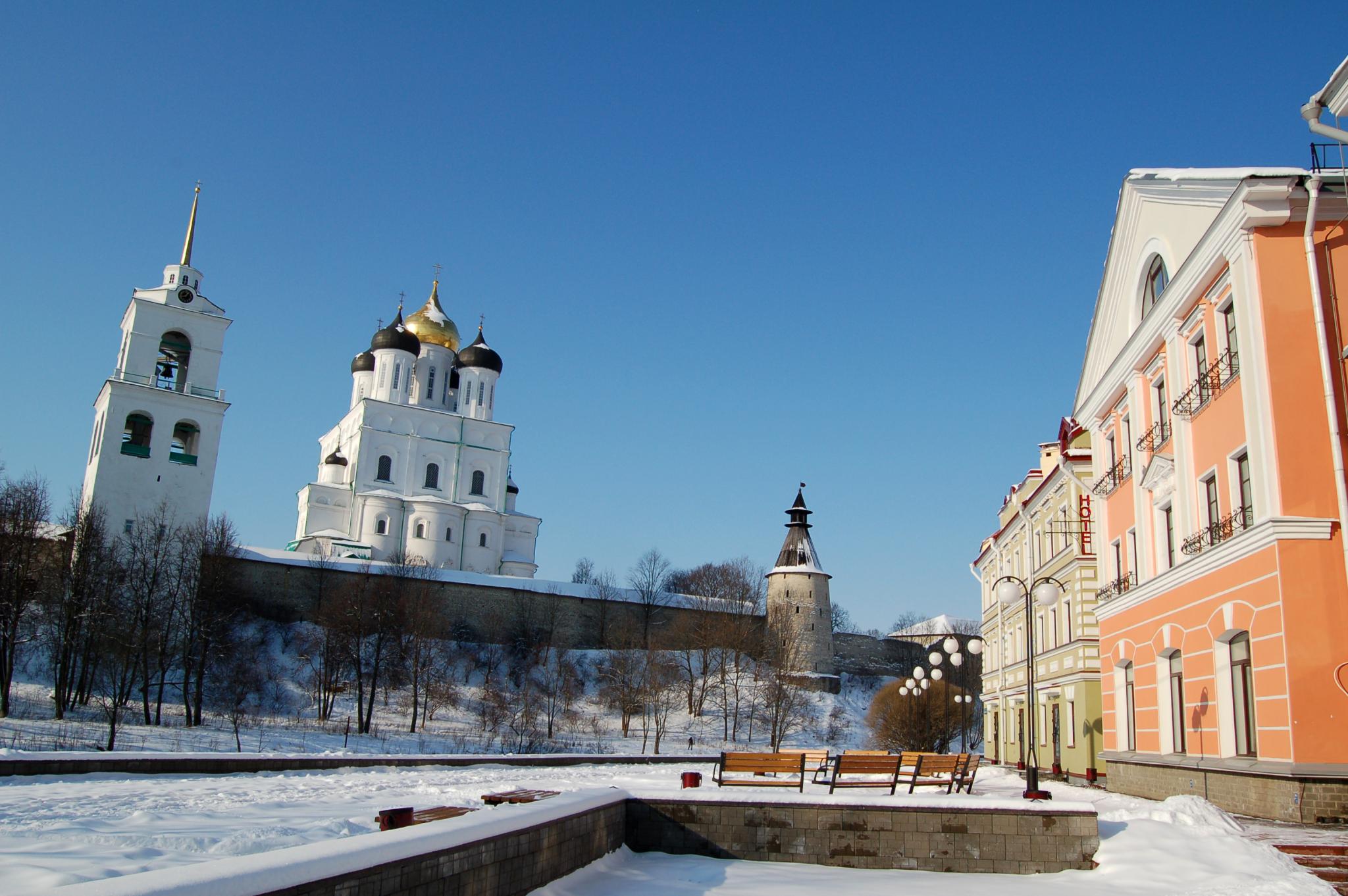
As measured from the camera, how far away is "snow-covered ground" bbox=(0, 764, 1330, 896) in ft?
26.4

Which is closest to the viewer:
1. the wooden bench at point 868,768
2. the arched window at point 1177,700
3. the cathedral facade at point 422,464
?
the wooden bench at point 868,768

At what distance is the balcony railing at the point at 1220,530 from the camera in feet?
41.5

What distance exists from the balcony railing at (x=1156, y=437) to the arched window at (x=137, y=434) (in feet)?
134

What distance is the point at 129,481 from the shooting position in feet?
146

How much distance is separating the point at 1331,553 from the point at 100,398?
4695 centimetres

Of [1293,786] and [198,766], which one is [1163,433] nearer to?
[1293,786]

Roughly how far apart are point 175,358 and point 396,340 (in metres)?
16.5

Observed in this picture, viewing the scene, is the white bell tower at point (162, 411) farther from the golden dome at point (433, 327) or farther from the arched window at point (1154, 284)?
the arched window at point (1154, 284)

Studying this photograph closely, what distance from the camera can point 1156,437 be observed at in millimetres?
Answer: 16062

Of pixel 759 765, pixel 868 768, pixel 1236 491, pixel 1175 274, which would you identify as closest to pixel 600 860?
pixel 759 765

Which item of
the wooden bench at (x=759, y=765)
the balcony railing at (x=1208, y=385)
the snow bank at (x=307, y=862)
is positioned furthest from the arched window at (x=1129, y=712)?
the snow bank at (x=307, y=862)

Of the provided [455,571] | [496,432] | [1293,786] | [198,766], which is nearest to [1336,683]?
[1293,786]

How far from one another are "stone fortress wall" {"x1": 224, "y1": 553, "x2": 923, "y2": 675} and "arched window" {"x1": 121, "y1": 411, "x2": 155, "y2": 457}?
655 cm

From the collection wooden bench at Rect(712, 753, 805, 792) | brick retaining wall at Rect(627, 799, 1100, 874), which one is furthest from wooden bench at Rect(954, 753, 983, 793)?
brick retaining wall at Rect(627, 799, 1100, 874)
